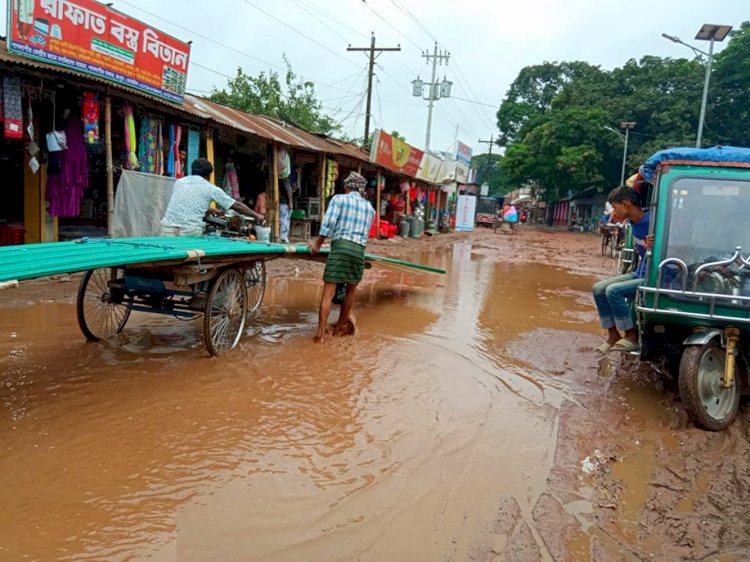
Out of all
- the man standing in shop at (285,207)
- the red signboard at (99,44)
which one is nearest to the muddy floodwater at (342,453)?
the red signboard at (99,44)

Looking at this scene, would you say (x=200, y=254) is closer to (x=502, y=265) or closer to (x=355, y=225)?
(x=355, y=225)

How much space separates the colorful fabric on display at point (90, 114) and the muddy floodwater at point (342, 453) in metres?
3.10

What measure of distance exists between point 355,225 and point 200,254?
214 centimetres

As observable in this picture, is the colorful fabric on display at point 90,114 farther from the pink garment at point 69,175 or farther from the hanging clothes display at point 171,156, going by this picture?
the hanging clothes display at point 171,156

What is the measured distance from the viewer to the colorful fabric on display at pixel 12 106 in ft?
24.4

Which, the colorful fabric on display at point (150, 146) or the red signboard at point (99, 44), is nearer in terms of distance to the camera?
the red signboard at point (99, 44)

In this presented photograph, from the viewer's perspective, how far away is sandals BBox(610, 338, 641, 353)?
4.97 meters

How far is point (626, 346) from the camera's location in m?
5.01

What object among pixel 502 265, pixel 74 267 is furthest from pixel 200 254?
pixel 502 265

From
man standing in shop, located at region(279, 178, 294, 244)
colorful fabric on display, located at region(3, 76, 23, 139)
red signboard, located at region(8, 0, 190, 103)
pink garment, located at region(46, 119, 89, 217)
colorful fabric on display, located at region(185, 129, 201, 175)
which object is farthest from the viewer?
man standing in shop, located at region(279, 178, 294, 244)

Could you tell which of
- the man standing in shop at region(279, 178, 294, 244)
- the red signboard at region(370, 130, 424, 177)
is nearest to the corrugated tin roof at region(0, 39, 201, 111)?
the man standing in shop at region(279, 178, 294, 244)

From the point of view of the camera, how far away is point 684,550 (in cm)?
275

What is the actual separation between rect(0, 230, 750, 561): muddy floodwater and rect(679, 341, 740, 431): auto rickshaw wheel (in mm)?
144

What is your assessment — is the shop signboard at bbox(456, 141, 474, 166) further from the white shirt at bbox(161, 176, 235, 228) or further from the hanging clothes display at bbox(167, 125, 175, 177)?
the white shirt at bbox(161, 176, 235, 228)
